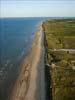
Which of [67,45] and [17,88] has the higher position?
[67,45]

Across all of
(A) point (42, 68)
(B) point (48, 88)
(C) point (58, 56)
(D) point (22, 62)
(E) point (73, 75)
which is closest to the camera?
(B) point (48, 88)

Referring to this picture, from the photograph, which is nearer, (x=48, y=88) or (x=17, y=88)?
(x=48, y=88)

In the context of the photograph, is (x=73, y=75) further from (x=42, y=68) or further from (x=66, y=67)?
(x=42, y=68)

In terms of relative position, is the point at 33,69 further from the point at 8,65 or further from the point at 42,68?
the point at 8,65

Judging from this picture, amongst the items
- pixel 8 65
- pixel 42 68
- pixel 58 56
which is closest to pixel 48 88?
pixel 42 68

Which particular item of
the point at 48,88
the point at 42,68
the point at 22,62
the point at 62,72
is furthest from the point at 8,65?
the point at 48,88

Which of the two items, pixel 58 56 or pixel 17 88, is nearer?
pixel 17 88

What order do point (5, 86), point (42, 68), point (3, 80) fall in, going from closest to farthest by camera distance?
point (5, 86) → point (3, 80) → point (42, 68)

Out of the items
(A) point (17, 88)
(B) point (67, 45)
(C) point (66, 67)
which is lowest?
(A) point (17, 88)

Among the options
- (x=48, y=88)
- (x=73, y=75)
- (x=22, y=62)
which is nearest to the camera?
(x=48, y=88)

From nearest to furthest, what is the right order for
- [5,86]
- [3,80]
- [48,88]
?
[48,88] → [5,86] → [3,80]
